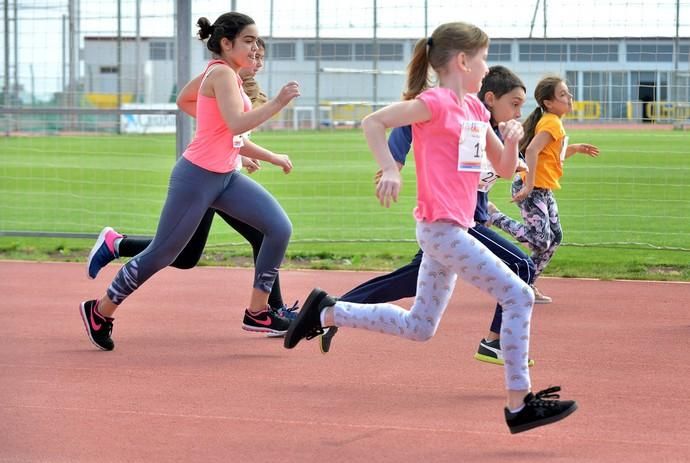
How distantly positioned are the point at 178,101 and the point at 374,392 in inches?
98.7

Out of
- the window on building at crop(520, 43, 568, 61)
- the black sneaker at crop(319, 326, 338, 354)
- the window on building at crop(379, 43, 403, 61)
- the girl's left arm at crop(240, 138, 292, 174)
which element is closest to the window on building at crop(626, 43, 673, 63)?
the window on building at crop(520, 43, 568, 61)

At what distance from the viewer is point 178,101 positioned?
7688 mm

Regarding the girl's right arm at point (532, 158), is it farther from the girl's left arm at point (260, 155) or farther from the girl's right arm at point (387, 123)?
the girl's right arm at point (387, 123)

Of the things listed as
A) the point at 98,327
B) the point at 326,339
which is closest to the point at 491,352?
the point at 326,339

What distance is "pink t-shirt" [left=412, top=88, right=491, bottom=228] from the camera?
531 centimetres

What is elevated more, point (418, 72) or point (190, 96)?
point (418, 72)

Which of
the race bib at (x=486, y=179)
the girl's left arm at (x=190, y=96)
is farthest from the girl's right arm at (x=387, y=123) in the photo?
the girl's left arm at (x=190, y=96)

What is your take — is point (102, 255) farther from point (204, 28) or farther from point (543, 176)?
point (543, 176)

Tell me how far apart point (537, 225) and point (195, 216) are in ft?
9.94

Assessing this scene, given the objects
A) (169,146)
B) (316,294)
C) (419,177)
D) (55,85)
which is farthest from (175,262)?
(169,146)

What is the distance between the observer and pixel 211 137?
7188 millimetres

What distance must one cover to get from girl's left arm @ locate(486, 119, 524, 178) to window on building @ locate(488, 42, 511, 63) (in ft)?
27.5

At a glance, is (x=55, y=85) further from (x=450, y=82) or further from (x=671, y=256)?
(x=450, y=82)

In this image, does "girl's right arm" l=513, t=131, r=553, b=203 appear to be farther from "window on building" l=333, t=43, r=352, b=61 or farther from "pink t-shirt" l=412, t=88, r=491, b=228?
"window on building" l=333, t=43, r=352, b=61
